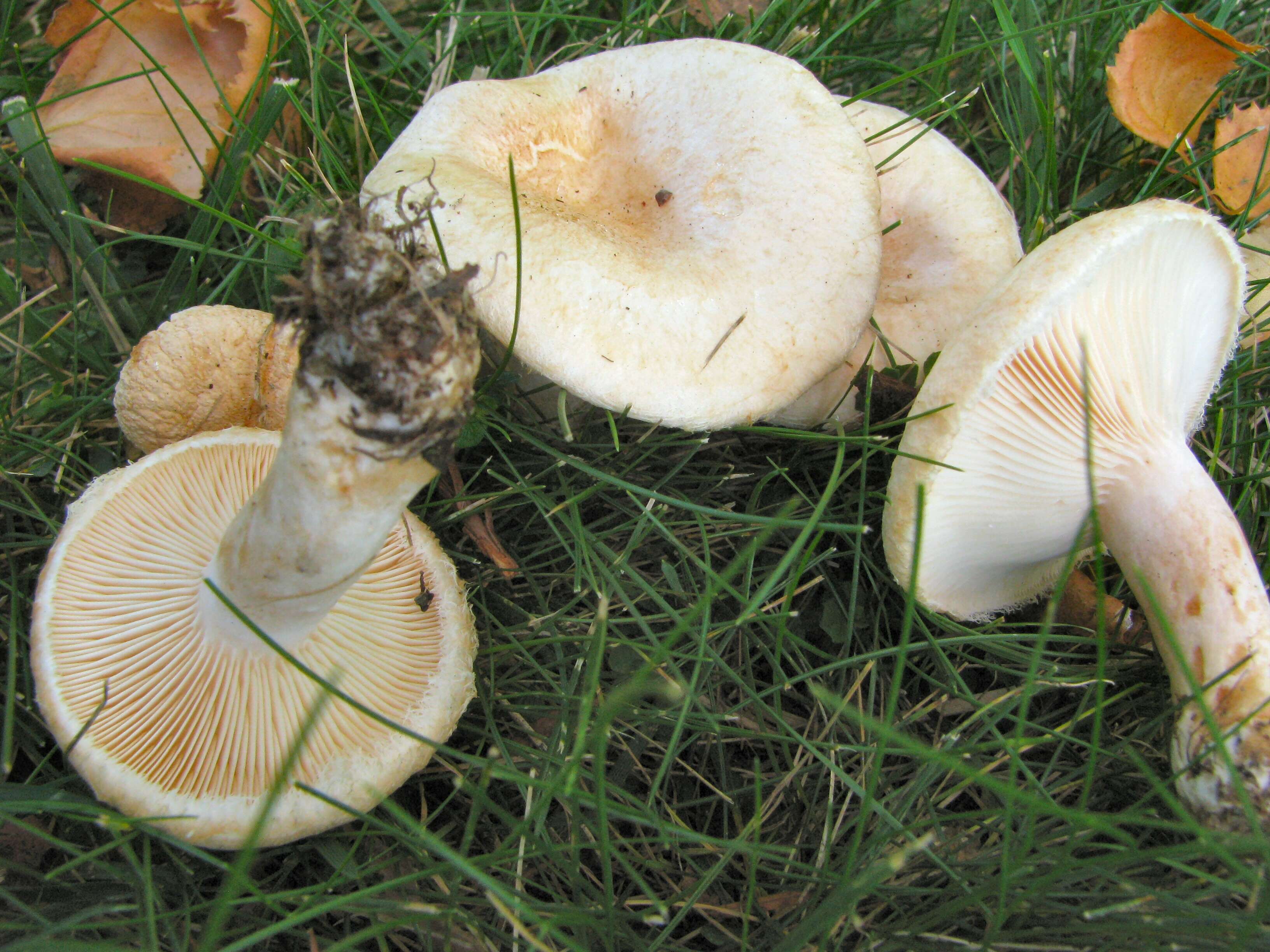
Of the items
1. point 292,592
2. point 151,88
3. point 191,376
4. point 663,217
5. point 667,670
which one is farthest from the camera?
point 151,88

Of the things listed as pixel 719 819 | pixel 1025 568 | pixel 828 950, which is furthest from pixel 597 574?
pixel 1025 568

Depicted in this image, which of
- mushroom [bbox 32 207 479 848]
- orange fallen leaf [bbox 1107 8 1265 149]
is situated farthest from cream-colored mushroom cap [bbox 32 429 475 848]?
orange fallen leaf [bbox 1107 8 1265 149]

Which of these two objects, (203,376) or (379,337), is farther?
(203,376)

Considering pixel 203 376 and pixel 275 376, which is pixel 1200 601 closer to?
pixel 275 376

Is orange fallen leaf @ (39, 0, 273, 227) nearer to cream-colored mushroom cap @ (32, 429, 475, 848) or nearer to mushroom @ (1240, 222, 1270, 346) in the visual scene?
cream-colored mushroom cap @ (32, 429, 475, 848)

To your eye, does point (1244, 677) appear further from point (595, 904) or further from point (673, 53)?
point (673, 53)

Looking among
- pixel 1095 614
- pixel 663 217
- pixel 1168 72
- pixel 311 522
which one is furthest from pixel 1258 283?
pixel 311 522
